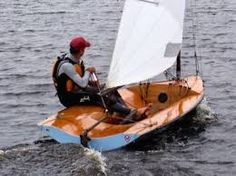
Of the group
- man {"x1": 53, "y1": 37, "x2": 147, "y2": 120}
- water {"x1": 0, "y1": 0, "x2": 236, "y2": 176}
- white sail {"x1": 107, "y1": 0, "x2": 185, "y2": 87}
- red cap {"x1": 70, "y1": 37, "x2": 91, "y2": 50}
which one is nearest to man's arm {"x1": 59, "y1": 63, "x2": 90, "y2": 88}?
man {"x1": 53, "y1": 37, "x2": 147, "y2": 120}

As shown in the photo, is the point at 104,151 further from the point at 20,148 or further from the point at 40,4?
the point at 40,4

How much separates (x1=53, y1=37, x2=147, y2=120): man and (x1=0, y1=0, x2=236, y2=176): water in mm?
867

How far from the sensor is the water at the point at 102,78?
10391 millimetres

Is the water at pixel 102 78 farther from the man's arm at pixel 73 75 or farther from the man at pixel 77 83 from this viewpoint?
the man's arm at pixel 73 75

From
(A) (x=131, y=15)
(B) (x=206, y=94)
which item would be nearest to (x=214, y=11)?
(B) (x=206, y=94)

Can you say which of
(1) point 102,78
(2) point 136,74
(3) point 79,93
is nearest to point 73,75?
(3) point 79,93

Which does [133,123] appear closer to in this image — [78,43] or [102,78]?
[78,43]

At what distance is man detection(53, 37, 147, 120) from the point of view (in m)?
11.3

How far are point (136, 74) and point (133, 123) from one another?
0.95 meters

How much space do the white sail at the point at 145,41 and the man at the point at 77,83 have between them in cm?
37

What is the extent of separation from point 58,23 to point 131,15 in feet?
39.3

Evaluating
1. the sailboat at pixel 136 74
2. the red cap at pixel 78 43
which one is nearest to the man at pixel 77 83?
the red cap at pixel 78 43

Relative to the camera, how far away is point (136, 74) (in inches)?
453

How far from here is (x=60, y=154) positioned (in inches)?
409
